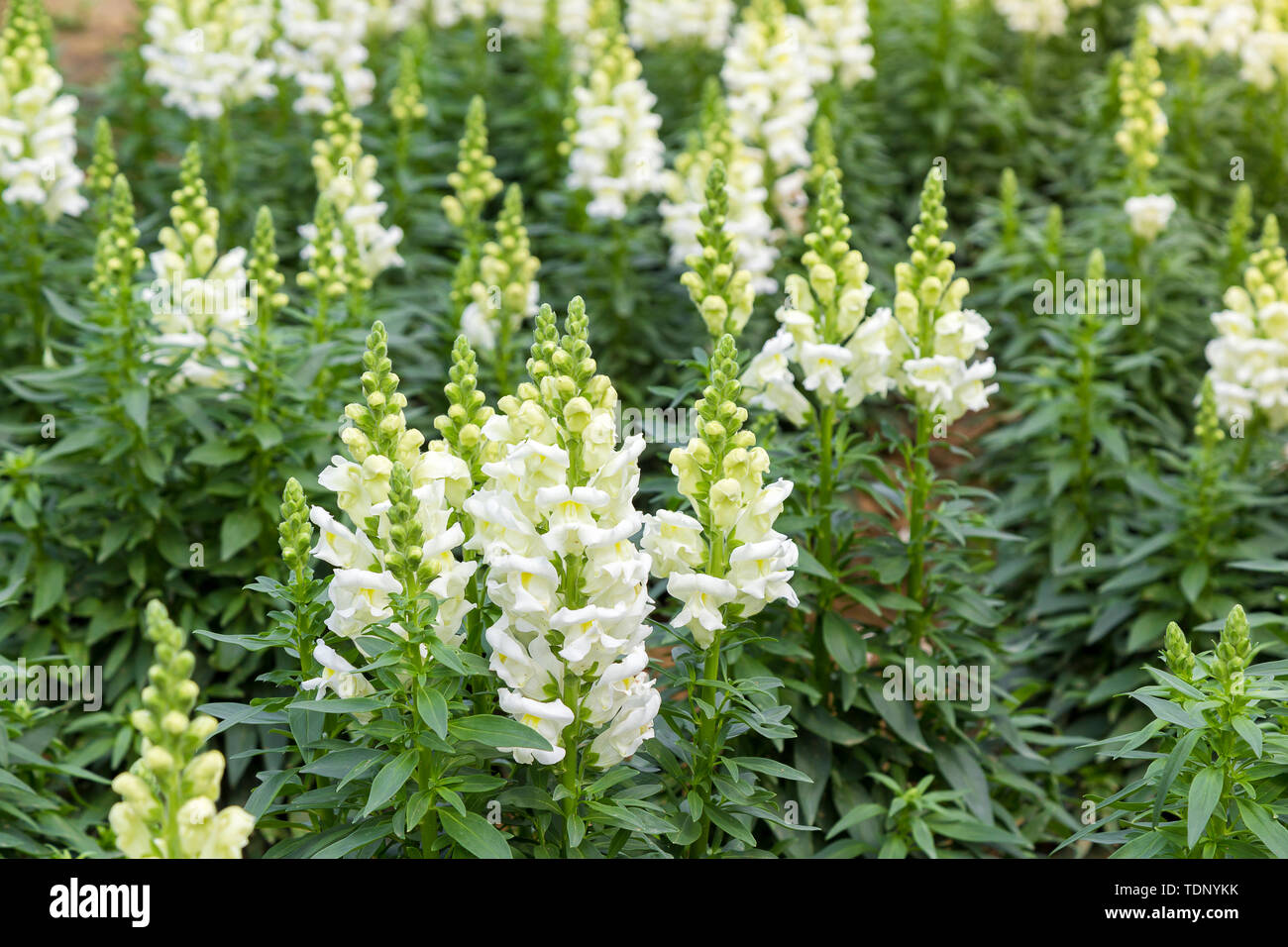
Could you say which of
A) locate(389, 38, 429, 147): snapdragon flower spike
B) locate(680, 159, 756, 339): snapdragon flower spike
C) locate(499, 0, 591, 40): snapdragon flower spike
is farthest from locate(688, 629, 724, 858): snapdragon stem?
locate(499, 0, 591, 40): snapdragon flower spike

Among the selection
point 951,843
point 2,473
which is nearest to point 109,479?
point 2,473

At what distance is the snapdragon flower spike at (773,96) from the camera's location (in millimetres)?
9180

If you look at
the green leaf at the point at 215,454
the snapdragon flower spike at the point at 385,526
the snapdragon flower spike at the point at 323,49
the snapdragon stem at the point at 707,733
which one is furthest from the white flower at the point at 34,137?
the snapdragon stem at the point at 707,733

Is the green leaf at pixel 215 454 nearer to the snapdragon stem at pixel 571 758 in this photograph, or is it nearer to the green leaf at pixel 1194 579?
the snapdragon stem at pixel 571 758

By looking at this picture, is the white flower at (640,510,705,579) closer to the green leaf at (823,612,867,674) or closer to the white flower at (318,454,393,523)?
the white flower at (318,454,393,523)

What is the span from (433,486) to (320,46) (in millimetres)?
6502

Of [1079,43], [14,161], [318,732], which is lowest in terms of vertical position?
[318,732]

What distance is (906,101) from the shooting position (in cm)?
1130

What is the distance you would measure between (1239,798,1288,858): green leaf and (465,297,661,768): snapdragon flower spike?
188 centimetres

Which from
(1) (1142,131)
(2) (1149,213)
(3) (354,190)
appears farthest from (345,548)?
(1) (1142,131)

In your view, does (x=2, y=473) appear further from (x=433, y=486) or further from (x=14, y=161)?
(x=433, y=486)

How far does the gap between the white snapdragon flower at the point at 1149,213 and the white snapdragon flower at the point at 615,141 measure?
2973 millimetres

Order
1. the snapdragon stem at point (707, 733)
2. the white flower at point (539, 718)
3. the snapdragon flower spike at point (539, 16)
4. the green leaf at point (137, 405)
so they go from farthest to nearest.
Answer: the snapdragon flower spike at point (539, 16) → the green leaf at point (137, 405) → the snapdragon stem at point (707, 733) → the white flower at point (539, 718)

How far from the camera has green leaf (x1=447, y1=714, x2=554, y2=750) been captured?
167 inches
